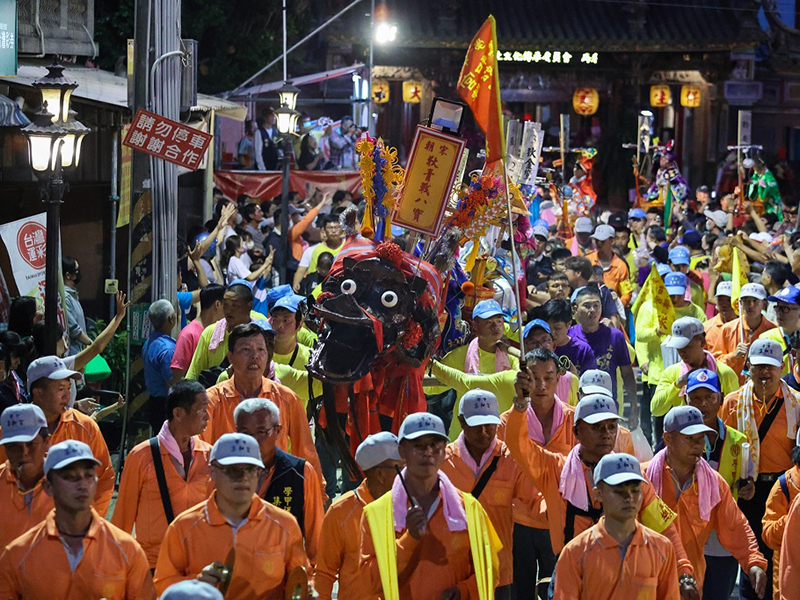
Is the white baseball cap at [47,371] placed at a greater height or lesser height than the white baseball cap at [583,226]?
lesser

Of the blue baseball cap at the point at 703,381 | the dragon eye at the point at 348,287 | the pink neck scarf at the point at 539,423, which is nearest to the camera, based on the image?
the pink neck scarf at the point at 539,423

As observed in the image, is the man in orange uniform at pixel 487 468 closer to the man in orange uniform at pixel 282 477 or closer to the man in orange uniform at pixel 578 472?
the man in orange uniform at pixel 578 472

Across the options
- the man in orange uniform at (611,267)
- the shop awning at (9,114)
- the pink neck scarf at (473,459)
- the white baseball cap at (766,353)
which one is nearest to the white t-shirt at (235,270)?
the shop awning at (9,114)

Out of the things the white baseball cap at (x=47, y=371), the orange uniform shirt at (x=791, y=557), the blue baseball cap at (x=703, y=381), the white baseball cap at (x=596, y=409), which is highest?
the white baseball cap at (x=47, y=371)

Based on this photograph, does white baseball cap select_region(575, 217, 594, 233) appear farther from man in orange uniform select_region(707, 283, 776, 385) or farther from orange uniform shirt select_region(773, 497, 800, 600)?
orange uniform shirt select_region(773, 497, 800, 600)

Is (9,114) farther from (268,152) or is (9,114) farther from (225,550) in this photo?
(268,152)

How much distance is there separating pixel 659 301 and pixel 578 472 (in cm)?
551

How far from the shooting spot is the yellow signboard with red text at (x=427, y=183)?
31.1 feet

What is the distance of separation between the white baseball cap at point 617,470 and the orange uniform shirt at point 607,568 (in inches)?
8.0

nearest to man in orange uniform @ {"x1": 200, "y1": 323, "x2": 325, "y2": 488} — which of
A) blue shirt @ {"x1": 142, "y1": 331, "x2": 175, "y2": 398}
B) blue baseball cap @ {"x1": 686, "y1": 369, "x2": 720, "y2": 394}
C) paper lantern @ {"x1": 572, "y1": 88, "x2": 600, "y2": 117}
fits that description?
blue baseball cap @ {"x1": 686, "y1": 369, "x2": 720, "y2": 394}

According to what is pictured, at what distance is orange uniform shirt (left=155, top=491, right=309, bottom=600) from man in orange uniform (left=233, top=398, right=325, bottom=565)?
575mm

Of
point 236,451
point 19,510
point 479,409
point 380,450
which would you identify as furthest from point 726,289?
point 19,510

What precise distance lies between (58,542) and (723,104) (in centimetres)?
3125

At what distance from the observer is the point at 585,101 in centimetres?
3462
